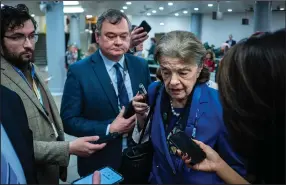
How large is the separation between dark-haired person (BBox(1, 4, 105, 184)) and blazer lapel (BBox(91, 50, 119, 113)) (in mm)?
372

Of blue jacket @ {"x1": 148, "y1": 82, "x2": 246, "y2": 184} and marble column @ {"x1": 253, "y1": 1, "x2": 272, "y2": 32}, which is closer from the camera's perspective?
blue jacket @ {"x1": 148, "y1": 82, "x2": 246, "y2": 184}

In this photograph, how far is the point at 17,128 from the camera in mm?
930

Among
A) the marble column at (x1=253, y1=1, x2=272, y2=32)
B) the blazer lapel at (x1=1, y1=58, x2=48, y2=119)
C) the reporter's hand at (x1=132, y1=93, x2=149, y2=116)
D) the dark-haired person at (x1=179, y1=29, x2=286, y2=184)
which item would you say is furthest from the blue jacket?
the marble column at (x1=253, y1=1, x2=272, y2=32)

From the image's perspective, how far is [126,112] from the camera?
156 cm

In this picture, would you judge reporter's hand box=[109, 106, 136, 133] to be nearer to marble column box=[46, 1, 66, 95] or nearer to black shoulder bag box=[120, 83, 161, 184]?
black shoulder bag box=[120, 83, 161, 184]

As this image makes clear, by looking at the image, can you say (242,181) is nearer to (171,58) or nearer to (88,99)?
(171,58)

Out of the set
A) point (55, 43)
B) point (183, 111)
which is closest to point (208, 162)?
point (183, 111)

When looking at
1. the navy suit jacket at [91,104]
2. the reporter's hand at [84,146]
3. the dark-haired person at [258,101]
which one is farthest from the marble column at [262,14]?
the dark-haired person at [258,101]

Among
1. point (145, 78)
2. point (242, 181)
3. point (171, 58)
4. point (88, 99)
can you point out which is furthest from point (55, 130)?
point (242, 181)

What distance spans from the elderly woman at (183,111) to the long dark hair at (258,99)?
1.02 feet

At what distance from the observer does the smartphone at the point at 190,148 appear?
108 cm

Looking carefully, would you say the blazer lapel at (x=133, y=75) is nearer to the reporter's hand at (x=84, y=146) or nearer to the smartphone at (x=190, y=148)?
the reporter's hand at (x=84, y=146)

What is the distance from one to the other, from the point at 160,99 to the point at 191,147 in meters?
0.40

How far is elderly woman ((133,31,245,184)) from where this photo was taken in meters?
1.28
